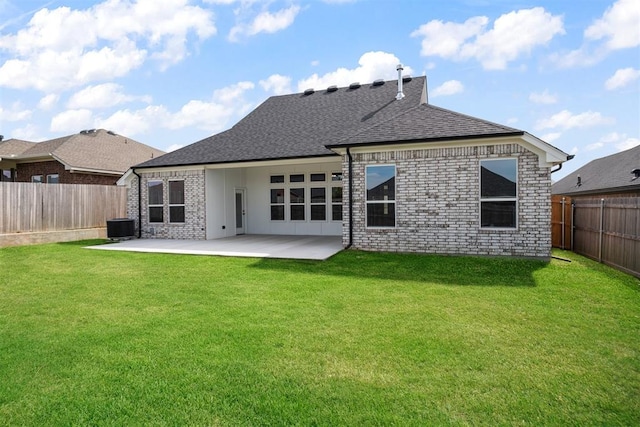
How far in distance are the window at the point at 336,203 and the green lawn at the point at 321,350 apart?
8.02m

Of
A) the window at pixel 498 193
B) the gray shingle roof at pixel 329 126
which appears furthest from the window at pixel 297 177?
the window at pixel 498 193

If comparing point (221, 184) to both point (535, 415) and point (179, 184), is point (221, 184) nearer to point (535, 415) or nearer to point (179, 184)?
point (179, 184)

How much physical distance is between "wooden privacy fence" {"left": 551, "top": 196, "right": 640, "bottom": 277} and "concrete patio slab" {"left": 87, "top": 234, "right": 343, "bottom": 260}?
6.78 m

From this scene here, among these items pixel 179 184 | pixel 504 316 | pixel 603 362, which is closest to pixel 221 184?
pixel 179 184

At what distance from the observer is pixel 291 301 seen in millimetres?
5836

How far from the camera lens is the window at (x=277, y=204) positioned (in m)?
16.4

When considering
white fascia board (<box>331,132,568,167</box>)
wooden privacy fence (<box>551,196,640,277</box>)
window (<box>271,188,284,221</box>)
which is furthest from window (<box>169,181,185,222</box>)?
wooden privacy fence (<box>551,196,640,277</box>)

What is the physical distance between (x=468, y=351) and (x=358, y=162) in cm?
748

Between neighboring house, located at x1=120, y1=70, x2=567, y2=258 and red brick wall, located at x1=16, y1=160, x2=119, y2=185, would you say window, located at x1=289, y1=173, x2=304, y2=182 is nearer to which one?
neighboring house, located at x1=120, y1=70, x2=567, y2=258

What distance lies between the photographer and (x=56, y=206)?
565 inches

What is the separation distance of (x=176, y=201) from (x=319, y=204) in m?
5.79

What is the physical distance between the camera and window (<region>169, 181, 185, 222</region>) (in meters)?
14.5

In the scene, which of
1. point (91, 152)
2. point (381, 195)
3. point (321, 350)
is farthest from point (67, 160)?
point (321, 350)

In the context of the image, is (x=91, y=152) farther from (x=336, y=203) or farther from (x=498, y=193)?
(x=498, y=193)
